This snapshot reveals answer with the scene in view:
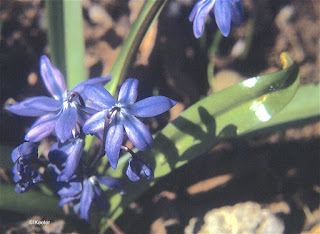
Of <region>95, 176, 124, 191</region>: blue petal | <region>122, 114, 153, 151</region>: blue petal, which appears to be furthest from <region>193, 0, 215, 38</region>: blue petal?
<region>95, 176, 124, 191</region>: blue petal

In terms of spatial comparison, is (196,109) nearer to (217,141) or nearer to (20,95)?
(217,141)

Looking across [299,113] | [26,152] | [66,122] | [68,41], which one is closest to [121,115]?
[66,122]

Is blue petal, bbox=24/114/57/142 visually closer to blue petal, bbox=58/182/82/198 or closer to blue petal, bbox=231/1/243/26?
blue petal, bbox=58/182/82/198

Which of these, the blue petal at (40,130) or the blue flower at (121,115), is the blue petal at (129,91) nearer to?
the blue flower at (121,115)

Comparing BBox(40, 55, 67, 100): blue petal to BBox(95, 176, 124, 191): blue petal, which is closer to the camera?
BBox(40, 55, 67, 100): blue petal

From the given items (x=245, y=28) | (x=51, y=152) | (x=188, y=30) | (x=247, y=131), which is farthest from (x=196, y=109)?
(x=245, y=28)

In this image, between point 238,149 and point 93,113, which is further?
point 238,149

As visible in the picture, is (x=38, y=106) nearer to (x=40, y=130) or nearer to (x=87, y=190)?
(x=40, y=130)
